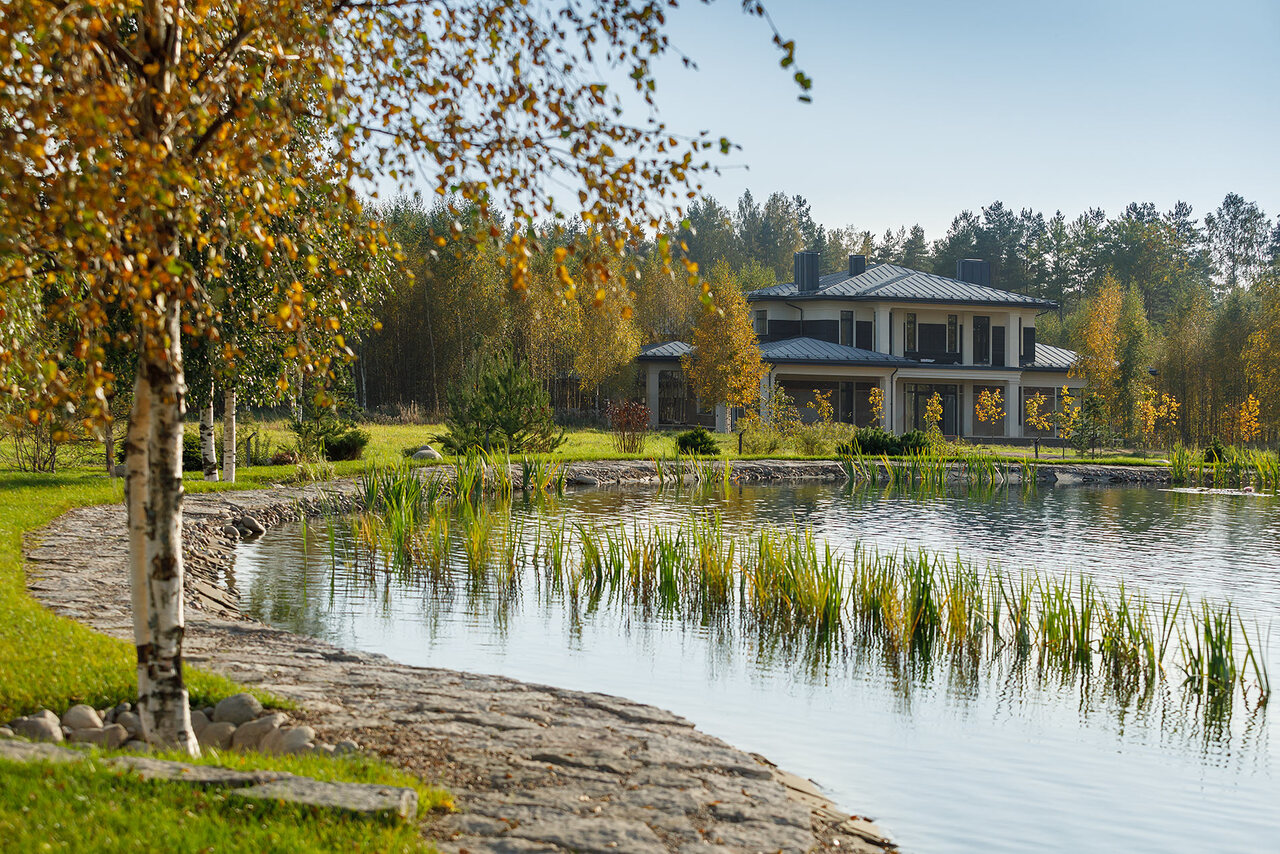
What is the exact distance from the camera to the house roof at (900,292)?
4625 centimetres

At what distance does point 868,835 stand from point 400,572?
8.36 metres

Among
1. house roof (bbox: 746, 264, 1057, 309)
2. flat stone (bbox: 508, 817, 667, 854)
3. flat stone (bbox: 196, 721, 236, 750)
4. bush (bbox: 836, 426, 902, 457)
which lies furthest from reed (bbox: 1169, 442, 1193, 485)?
flat stone (bbox: 196, 721, 236, 750)

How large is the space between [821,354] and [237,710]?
3851 cm

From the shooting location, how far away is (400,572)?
41.8 feet

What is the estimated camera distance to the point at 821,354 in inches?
1695

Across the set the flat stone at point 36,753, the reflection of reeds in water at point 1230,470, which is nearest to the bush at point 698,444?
the reflection of reeds in water at point 1230,470

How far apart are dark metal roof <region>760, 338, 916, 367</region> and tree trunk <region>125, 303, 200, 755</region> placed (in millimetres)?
37165

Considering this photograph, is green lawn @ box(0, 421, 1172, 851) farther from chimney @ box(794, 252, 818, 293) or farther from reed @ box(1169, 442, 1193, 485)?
chimney @ box(794, 252, 818, 293)

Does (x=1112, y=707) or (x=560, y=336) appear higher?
(x=560, y=336)

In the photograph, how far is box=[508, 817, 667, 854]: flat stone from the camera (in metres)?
4.44

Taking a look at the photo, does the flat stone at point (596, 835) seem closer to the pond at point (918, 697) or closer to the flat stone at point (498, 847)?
the flat stone at point (498, 847)

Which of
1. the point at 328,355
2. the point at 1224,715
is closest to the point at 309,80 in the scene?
the point at 328,355

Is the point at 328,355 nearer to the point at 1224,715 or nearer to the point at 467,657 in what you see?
the point at 467,657

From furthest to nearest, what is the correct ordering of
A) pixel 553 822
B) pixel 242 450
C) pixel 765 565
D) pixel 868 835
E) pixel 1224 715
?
pixel 242 450 < pixel 765 565 < pixel 1224 715 < pixel 868 835 < pixel 553 822
